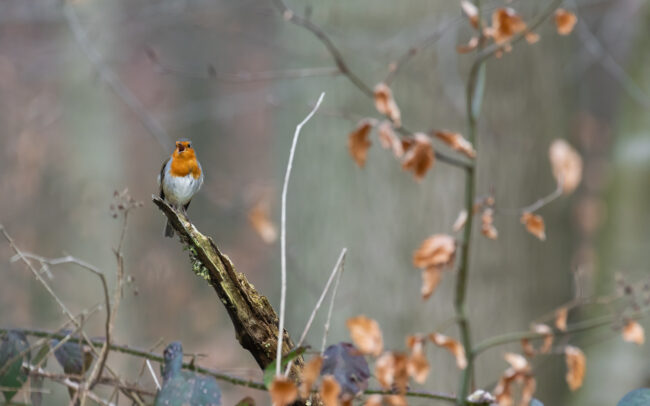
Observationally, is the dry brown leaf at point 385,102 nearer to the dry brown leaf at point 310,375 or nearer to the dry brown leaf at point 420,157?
the dry brown leaf at point 420,157

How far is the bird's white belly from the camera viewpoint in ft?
6.88

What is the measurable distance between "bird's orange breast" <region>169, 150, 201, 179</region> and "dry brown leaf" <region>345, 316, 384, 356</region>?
1.12 meters

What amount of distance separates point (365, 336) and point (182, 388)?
1.00ft

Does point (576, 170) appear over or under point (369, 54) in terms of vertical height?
under

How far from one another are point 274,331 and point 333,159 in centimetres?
224

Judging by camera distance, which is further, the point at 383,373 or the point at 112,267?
the point at 112,267

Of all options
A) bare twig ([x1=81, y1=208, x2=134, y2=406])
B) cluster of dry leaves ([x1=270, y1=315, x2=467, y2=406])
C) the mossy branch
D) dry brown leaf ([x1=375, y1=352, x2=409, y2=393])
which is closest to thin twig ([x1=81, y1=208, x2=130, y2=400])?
bare twig ([x1=81, y1=208, x2=134, y2=406])

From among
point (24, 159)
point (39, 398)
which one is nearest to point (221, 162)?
point (24, 159)

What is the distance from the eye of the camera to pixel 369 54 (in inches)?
133

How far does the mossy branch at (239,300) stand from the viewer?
128cm

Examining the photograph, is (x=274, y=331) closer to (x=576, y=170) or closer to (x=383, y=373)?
(x=383, y=373)

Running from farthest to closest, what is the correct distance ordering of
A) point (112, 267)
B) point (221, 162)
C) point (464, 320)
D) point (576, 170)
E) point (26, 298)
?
point (221, 162) → point (112, 267) → point (26, 298) → point (576, 170) → point (464, 320)

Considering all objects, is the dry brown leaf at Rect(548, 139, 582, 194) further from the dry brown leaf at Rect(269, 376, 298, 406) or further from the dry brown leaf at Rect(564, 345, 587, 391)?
the dry brown leaf at Rect(269, 376, 298, 406)

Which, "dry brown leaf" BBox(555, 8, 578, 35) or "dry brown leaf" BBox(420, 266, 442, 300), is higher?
"dry brown leaf" BBox(555, 8, 578, 35)
